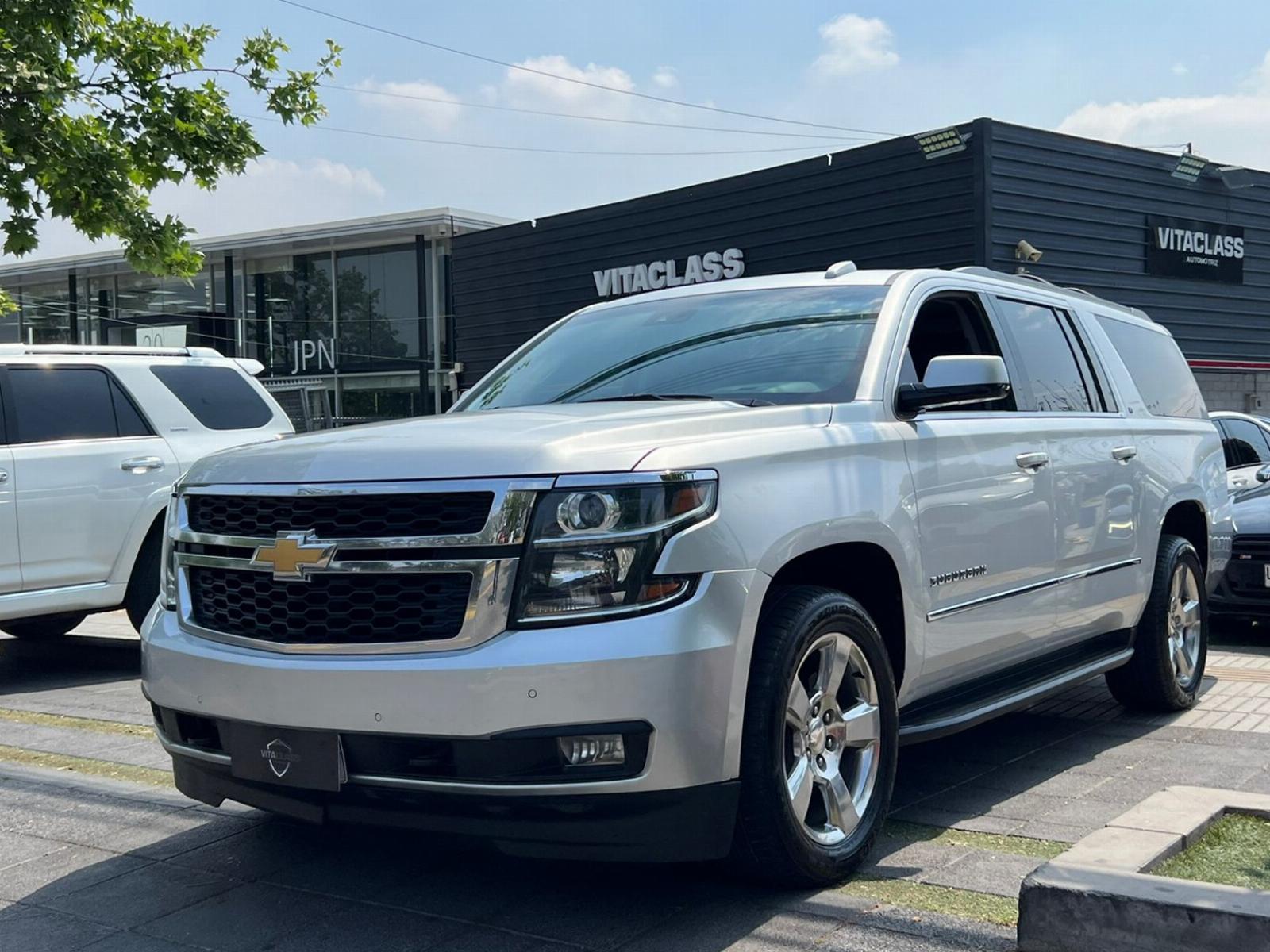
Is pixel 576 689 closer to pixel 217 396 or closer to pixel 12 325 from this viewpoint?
pixel 217 396

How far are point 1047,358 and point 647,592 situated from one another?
10.0ft

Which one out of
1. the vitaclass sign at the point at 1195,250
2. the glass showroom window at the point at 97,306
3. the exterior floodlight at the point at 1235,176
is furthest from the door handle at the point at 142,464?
the glass showroom window at the point at 97,306

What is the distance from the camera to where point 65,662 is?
9086 millimetres

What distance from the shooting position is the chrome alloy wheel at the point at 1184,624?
631 centimetres

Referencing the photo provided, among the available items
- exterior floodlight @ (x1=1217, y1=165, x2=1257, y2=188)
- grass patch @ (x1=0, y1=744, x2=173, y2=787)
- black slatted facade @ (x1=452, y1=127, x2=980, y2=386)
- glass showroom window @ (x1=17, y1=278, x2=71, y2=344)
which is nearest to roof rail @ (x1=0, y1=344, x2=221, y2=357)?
grass patch @ (x1=0, y1=744, x2=173, y2=787)

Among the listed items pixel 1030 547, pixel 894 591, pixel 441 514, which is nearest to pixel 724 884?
pixel 894 591

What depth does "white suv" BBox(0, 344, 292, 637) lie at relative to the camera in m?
7.70

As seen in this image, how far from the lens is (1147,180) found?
1912 cm

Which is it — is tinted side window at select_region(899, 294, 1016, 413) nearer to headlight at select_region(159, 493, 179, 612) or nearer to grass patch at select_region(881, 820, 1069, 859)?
grass patch at select_region(881, 820, 1069, 859)

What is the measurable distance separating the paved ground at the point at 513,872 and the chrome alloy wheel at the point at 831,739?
23 centimetres

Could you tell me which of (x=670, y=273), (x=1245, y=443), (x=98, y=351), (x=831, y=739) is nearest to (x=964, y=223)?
(x=670, y=273)

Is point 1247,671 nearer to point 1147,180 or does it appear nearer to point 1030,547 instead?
point 1030,547

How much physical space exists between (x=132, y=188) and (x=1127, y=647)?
30.9 feet

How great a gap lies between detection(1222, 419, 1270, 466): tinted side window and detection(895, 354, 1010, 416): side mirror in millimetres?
8301
